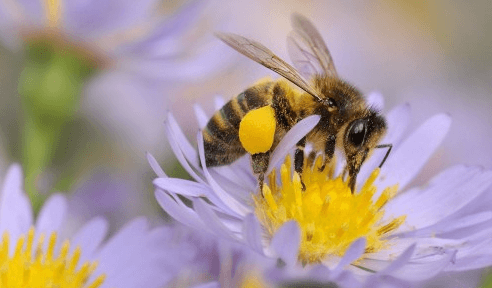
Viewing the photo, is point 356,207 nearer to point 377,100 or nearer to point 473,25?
point 377,100

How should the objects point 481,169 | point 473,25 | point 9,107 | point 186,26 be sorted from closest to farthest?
point 481,169 → point 186,26 → point 9,107 → point 473,25

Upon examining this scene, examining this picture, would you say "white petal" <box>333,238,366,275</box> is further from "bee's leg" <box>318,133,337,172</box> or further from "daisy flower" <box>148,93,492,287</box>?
"bee's leg" <box>318,133,337,172</box>

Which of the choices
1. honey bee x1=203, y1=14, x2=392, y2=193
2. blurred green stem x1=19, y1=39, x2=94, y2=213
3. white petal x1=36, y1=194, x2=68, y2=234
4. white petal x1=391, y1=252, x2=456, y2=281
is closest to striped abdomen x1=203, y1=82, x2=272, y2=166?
honey bee x1=203, y1=14, x2=392, y2=193

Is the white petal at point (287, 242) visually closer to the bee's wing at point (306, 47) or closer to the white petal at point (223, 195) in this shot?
the white petal at point (223, 195)

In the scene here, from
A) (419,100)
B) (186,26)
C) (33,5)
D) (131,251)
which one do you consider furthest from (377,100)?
(419,100)

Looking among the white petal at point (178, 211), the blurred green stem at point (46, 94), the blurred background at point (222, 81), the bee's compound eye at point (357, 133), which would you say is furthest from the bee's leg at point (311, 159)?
the blurred green stem at point (46, 94)

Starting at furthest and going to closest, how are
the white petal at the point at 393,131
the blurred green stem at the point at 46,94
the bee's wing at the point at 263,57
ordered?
the blurred green stem at the point at 46,94, the white petal at the point at 393,131, the bee's wing at the point at 263,57
